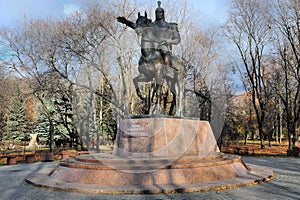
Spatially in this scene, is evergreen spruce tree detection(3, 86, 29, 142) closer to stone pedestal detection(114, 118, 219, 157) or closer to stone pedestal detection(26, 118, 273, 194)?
stone pedestal detection(114, 118, 219, 157)

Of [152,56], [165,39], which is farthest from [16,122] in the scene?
[165,39]

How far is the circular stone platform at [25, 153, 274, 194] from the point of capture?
8015 mm

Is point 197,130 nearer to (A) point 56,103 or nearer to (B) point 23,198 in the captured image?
(B) point 23,198

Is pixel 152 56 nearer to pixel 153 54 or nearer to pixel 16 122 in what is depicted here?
pixel 153 54

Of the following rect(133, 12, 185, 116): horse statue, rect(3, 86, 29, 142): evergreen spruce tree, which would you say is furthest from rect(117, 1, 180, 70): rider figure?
rect(3, 86, 29, 142): evergreen spruce tree

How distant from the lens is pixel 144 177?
8523 mm

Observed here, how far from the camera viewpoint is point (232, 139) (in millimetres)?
46875

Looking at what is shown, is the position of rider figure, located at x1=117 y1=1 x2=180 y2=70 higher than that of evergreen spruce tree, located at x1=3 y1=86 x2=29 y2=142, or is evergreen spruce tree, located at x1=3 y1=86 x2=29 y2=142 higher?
rider figure, located at x1=117 y1=1 x2=180 y2=70

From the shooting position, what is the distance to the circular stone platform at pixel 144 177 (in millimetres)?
8015

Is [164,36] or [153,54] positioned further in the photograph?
[164,36]

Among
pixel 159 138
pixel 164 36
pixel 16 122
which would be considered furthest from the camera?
pixel 16 122

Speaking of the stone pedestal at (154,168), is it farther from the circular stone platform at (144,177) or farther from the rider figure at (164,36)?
the rider figure at (164,36)

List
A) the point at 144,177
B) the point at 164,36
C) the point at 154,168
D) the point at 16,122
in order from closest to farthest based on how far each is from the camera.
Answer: the point at 144,177
the point at 154,168
the point at 164,36
the point at 16,122

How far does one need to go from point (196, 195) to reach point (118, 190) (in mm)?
1940
